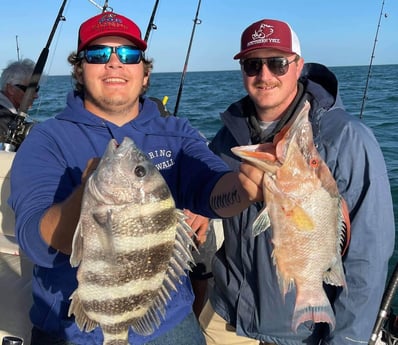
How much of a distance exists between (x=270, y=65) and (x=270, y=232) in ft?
3.88

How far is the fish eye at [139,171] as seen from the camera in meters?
1.69

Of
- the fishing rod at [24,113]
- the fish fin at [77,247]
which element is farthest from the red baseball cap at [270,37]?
the fishing rod at [24,113]

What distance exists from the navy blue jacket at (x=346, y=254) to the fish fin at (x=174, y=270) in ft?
3.09

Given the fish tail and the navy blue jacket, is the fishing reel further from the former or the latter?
the fish tail

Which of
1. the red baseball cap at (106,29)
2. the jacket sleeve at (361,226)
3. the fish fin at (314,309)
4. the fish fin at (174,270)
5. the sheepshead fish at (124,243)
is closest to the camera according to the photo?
the sheepshead fish at (124,243)

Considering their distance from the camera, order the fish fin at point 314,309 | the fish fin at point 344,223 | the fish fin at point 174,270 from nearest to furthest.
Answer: the fish fin at point 174,270
the fish fin at point 344,223
the fish fin at point 314,309

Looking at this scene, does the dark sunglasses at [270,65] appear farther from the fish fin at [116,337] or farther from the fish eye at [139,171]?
the fish fin at [116,337]

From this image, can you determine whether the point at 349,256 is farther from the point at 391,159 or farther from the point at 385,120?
the point at 385,120

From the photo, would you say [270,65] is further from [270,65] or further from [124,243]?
[124,243]

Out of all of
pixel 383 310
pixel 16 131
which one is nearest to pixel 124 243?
pixel 383 310

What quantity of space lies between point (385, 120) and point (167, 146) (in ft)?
46.6

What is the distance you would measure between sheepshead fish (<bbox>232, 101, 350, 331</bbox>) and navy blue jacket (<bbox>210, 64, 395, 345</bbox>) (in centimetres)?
52

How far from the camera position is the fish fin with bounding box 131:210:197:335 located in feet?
6.15

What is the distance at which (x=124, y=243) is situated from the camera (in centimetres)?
168
